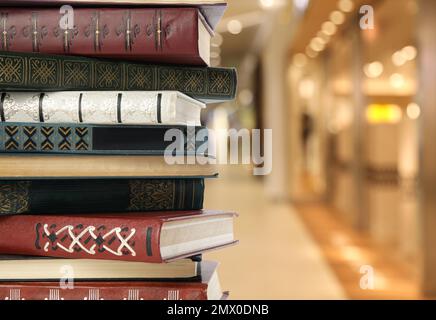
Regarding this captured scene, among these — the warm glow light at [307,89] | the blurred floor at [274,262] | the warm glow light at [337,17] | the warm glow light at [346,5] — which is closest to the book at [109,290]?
the blurred floor at [274,262]

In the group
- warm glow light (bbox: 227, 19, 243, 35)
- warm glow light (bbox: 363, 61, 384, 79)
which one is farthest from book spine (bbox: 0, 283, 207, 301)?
warm glow light (bbox: 227, 19, 243, 35)

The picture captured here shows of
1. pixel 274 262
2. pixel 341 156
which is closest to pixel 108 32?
pixel 274 262

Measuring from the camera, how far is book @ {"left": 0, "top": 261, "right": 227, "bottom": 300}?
720 mm

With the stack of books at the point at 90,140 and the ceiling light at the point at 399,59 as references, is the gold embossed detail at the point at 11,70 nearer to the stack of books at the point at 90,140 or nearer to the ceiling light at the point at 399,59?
the stack of books at the point at 90,140

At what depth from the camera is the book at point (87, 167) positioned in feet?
2.37

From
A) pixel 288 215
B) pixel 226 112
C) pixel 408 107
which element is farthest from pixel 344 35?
pixel 226 112

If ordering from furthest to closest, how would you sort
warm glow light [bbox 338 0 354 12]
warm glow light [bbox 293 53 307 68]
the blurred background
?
warm glow light [bbox 293 53 307 68] → warm glow light [bbox 338 0 354 12] → the blurred background

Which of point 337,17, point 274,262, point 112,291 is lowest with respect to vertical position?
point 274,262

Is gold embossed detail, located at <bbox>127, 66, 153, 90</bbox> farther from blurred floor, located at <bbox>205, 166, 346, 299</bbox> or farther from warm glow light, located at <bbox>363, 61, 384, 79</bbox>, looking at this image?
warm glow light, located at <bbox>363, 61, 384, 79</bbox>

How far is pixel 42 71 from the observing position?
74 centimetres

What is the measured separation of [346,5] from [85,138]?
5.41 metres

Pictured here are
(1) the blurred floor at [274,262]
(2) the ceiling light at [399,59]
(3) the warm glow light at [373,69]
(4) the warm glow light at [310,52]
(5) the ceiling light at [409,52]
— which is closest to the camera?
(1) the blurred floor at [274,262]

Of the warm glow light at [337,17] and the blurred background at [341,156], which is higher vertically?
the warm glow light at [337,17]

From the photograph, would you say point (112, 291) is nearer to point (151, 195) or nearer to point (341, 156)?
point (151, 195)
